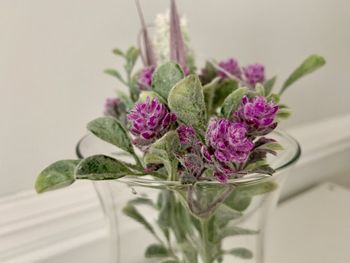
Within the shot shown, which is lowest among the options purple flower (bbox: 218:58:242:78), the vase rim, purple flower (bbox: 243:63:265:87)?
the vase rim

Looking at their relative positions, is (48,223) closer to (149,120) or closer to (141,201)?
(141,201)

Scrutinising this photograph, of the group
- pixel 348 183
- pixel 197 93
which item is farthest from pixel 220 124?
pixel 348 183

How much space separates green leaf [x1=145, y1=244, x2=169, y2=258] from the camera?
1.53 feet

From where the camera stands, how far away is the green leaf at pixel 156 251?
47 centimetres

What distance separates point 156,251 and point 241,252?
0.25 ft

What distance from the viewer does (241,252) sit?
1.50 feet

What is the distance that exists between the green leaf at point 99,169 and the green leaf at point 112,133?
29mm

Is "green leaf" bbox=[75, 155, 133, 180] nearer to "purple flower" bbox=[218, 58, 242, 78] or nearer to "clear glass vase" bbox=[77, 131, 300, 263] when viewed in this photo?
"clear glass vase" bbox=[77, 131, 300, 263]

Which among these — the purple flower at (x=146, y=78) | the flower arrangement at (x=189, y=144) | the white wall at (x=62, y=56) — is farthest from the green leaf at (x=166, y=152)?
the white wall at (x=62, y=56)

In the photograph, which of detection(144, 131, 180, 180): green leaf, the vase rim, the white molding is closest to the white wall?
the white molding

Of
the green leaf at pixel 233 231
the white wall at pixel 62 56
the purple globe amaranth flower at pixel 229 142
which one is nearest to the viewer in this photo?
the purple globe amaranth flower at pixel 229 142

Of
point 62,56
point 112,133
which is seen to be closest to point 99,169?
point 112,133

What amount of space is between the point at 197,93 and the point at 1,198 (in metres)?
0.31

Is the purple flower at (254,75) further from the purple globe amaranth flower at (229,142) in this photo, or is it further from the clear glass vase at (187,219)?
the purple globe amaranth flower at (229,142)
